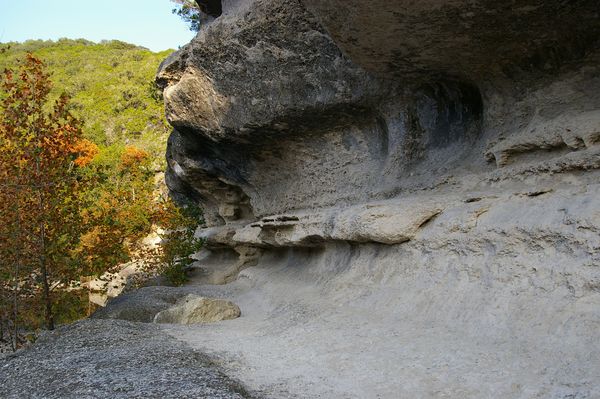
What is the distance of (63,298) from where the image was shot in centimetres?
907

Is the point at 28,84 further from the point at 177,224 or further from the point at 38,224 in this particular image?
the point at 177,224

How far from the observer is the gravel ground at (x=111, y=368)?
3.76 meters

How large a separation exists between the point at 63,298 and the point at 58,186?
2.23 metres

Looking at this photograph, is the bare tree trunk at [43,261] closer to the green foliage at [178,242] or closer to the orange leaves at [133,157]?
the green foliage at [178,242]

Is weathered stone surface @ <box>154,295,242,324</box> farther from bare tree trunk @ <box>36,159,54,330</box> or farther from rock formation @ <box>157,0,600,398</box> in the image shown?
bare tree trunk @ <box>36,159,54,330</box>

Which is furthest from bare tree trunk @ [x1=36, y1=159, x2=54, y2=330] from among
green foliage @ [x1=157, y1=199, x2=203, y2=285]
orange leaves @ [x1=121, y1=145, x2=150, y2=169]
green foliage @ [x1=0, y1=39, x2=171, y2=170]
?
green foliage @ [x1=0, y1=39, x2=171, y2=170]

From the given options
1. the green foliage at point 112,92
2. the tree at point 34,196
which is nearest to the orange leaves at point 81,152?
the tree at point 34,196

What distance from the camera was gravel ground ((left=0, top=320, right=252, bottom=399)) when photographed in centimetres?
376

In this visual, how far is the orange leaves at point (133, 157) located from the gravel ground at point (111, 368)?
25.8 meters

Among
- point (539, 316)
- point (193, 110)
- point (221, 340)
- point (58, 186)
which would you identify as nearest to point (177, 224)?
point (193, 110)

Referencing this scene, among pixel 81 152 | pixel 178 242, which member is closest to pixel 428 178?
pixel 81 152

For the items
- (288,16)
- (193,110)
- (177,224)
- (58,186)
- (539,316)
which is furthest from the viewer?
(177,224)

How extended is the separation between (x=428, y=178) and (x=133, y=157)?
90.9 feet

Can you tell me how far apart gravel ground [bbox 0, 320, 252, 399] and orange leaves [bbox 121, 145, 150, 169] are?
2577 cm
